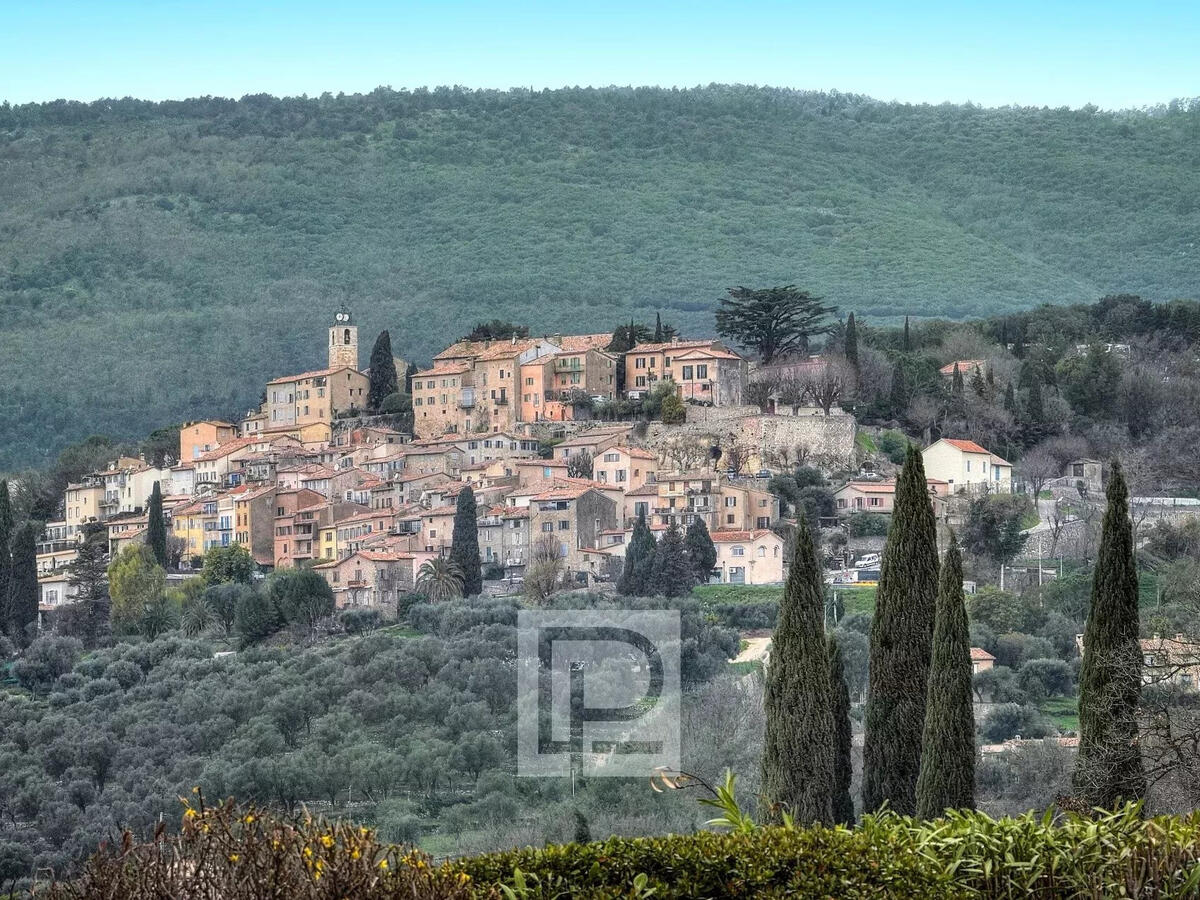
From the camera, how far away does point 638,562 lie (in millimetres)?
40062

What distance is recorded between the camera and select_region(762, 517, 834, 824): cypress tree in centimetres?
1772

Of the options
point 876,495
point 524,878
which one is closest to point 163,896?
point 524,878

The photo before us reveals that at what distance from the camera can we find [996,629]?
3641cm

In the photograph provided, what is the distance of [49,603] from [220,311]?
45.2 meters

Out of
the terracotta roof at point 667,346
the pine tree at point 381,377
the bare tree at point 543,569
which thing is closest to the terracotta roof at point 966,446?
the terracotta roof at point 667,346

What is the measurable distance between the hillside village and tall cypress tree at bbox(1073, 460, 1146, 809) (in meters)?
26.3

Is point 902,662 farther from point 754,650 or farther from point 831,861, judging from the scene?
point 754,650

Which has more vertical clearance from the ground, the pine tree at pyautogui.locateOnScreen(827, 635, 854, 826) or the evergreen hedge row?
the evergreen hedge row

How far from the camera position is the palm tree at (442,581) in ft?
138

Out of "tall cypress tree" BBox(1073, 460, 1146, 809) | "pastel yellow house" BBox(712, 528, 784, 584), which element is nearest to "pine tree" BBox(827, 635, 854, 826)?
"tall cypress tree" BBox(1073, 460, 1146, 809)

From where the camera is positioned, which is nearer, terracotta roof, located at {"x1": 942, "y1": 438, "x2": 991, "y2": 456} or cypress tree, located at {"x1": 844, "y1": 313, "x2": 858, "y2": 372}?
terracotta roof, located at {"x1": 942, "y1": 438, "x2": 991, "y2": 456}

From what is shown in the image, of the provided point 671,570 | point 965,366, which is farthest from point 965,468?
point 965,366

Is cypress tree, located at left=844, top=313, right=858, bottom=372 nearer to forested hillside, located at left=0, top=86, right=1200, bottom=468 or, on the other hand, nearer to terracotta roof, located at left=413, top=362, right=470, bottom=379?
terracotta roof, located at left=413, top=362, right=470, bottom=379

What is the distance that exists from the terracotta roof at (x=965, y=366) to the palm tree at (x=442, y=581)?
609 inches
